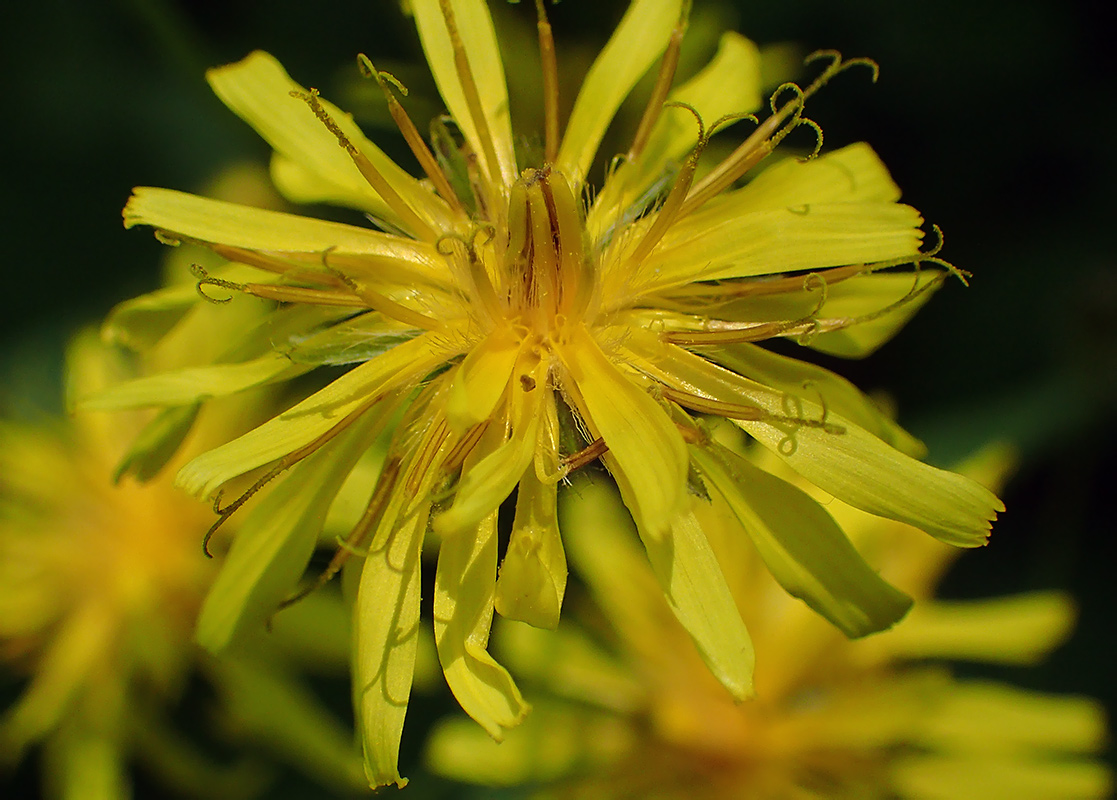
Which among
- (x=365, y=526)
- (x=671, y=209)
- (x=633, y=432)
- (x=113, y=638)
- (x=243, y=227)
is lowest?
(x=113, y=638)

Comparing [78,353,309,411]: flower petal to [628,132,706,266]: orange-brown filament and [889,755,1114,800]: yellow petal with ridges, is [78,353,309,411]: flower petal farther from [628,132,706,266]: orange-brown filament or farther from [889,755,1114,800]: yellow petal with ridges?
[889,755,1114,800]: yellow petal with ridges

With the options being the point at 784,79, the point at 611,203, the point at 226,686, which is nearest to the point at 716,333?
the point at 611,203

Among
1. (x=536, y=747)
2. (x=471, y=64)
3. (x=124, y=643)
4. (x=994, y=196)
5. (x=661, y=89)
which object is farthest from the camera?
(x=994, y=196)

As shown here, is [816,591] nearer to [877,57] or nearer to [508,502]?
[508,502]

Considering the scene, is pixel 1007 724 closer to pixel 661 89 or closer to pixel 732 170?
pixel 732 170

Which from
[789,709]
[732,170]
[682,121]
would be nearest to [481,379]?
[732,170]

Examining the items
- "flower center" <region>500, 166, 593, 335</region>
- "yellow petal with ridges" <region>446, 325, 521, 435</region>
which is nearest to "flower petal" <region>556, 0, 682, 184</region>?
"flower center" <region>500, 166, 593, 335</region>
